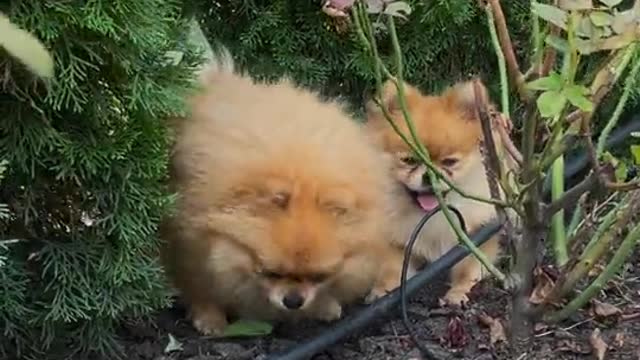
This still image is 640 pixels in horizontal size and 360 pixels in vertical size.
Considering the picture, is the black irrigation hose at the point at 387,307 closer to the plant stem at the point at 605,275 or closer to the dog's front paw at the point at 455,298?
the dog's front paw at the point at 455,298

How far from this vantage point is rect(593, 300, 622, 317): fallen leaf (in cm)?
233

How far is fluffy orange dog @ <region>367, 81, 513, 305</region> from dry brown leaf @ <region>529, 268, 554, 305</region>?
1.45ft

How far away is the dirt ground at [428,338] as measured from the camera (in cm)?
222

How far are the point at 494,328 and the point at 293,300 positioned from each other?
489 millimetres

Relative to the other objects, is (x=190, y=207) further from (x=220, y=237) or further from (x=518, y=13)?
(x=518, y=13)

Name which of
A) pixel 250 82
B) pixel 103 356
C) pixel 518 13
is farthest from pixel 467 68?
pixel 103 356

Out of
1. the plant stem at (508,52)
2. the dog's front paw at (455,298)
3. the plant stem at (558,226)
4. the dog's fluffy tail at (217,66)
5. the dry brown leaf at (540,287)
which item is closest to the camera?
the plant stem at (508,52)

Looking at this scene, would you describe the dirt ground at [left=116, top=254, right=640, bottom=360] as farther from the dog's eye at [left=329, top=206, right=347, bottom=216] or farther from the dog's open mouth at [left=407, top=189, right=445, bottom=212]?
the dog's eye at [left=329, top=206, right=347, bottom=216]

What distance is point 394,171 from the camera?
248cm

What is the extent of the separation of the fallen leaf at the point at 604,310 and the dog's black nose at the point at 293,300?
2.33 ft

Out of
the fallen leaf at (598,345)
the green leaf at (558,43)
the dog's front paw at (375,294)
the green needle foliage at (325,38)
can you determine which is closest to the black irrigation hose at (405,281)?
the dog's front paw at (375,294)

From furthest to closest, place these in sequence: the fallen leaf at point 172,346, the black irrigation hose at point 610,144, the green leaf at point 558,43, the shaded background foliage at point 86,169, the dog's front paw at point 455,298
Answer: the black irrigation hose at point 610,144, the dog's front paw at point 455,298, the fallen leaf at point 172,346, the shaded background foliage at point 86,169, the green leaf at point 558,43

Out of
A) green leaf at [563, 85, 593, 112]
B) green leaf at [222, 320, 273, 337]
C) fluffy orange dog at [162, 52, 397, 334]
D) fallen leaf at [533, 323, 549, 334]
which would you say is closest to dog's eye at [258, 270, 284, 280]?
fluffy orange dog at [162, 52, 397, 334]

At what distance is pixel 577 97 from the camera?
147cm
